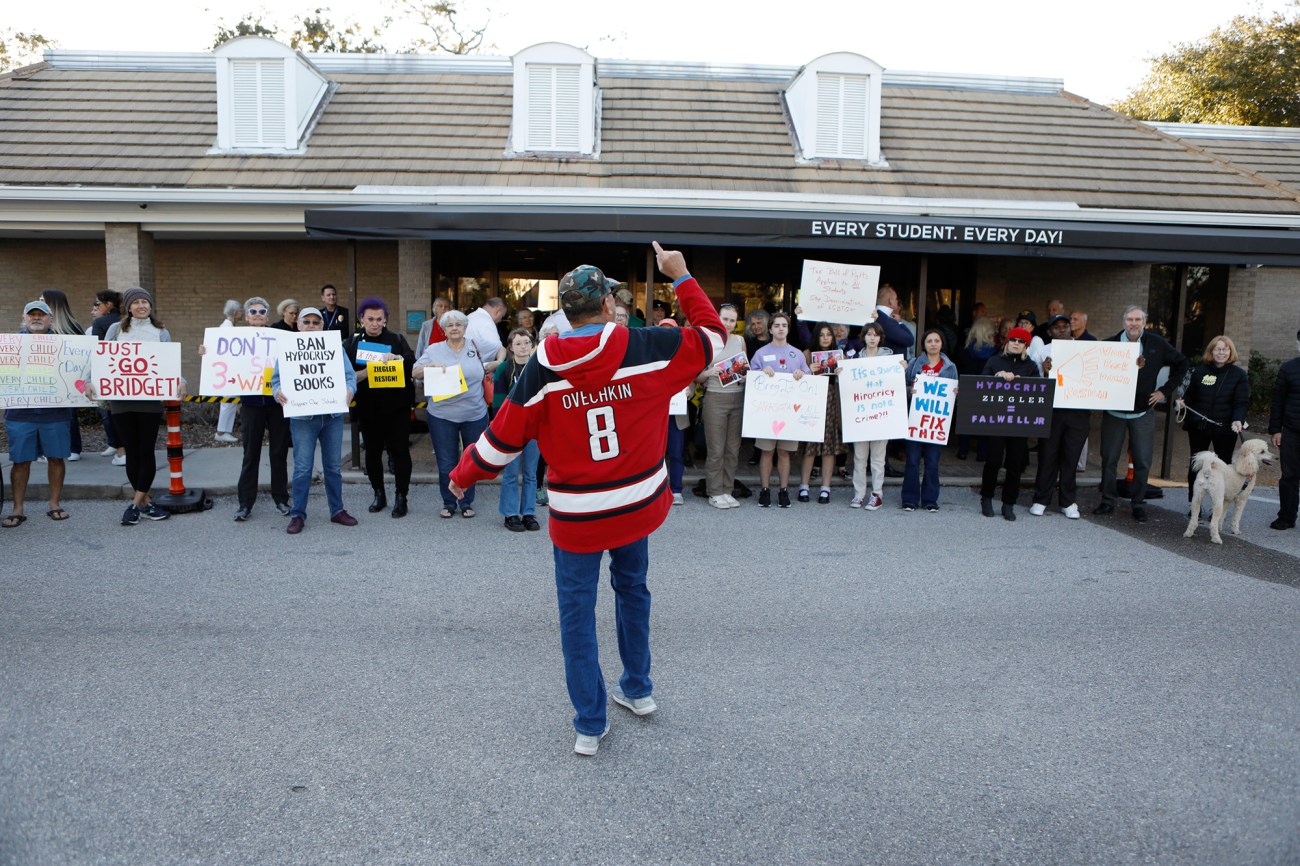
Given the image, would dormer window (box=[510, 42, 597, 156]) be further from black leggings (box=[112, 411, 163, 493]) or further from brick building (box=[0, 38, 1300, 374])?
black leggings (box=[112, 411, 163, 493])

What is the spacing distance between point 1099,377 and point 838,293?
108 inches

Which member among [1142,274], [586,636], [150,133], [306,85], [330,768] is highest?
Result: [306,85]

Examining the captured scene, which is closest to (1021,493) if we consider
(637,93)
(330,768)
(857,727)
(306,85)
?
(857,727)

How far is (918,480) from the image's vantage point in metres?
9.09

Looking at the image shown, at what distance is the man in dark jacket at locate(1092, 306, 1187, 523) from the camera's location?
891 centimetres

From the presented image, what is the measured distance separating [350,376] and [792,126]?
9597 millimetres

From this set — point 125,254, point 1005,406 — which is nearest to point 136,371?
point 125,254

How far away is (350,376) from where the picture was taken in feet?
27.1

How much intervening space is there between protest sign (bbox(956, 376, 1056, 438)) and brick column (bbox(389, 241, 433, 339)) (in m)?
8.88

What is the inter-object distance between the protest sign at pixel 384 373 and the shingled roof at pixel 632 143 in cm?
548

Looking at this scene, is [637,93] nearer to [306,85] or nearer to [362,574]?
[306,85]

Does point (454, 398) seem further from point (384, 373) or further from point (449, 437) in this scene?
point (384, 373)

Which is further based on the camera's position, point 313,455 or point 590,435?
point 313,455

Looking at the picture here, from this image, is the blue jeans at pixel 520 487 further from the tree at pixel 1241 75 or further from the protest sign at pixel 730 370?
the tree at pixel 1241 75
